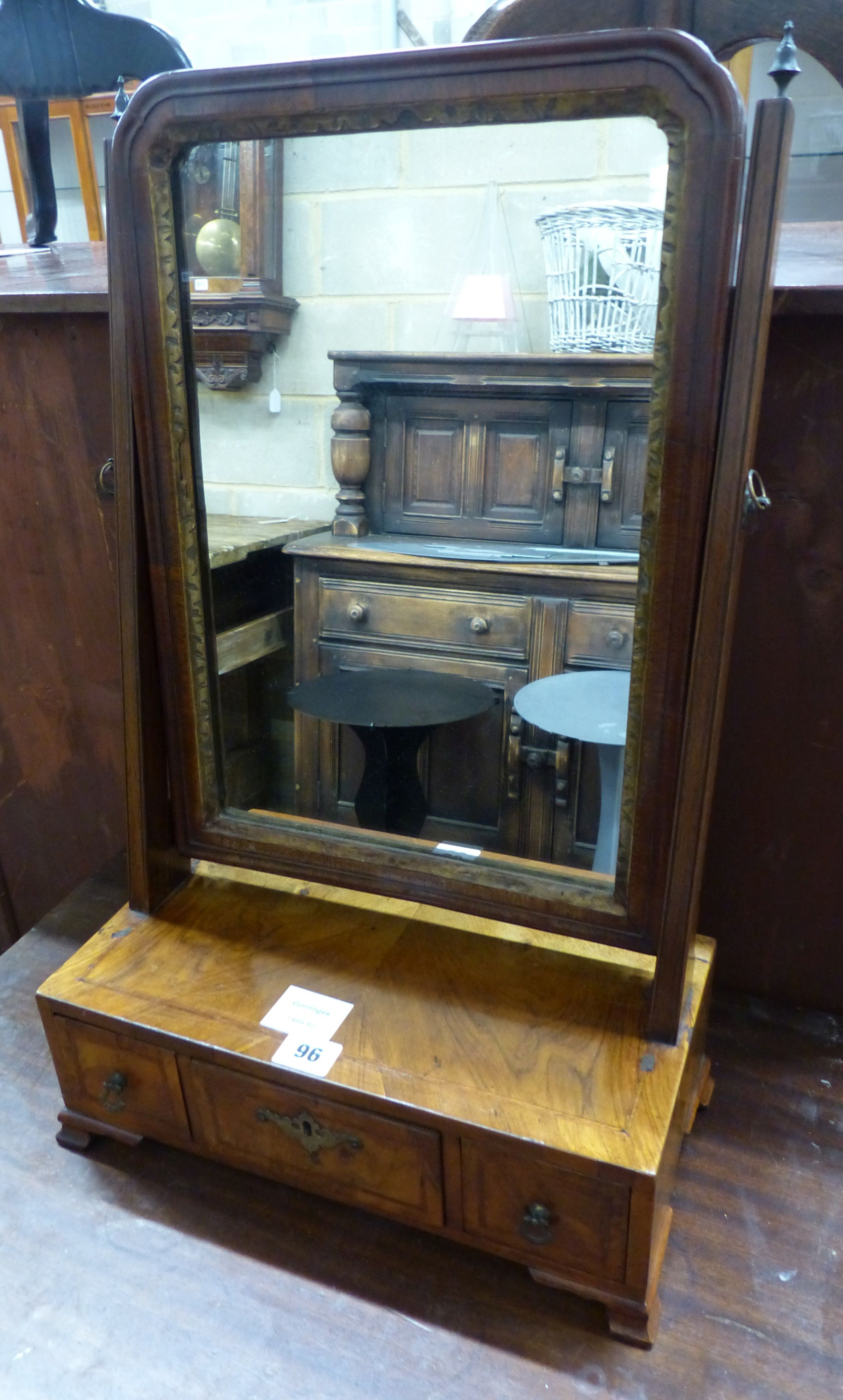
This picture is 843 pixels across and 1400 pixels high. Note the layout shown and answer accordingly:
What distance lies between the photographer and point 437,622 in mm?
705

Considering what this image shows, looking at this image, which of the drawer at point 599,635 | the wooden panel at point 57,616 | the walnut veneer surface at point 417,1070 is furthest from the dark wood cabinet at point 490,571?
the wooden panel at point 57,616

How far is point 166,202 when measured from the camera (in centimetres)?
63

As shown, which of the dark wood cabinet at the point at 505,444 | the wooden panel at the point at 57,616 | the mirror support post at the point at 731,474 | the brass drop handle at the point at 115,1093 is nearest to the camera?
the mirror support post at the point at 731,474

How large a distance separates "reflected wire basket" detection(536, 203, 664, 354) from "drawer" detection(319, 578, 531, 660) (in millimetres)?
186

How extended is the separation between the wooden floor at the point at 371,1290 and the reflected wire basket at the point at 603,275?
2.01ft

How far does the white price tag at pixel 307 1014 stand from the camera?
666 mm

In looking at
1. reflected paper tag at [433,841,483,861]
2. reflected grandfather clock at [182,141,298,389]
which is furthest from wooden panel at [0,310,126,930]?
reflected paper tag at [433,841,483,861]

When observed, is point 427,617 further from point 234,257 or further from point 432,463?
point 234,257

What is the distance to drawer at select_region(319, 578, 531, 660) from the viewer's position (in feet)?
2.24

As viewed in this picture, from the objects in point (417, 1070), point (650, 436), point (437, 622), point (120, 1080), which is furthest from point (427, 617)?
point (120, 1080)

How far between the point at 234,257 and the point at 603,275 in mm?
282

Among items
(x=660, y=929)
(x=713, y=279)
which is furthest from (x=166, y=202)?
(x=660, y=929)

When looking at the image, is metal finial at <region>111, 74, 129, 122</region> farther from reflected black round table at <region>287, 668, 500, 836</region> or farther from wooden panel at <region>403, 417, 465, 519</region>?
reflected black round table at <region>287, 668, 500, 836</region>

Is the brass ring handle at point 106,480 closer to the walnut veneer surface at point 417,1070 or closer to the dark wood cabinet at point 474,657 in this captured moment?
the dark wood cabinet at point 474,657
